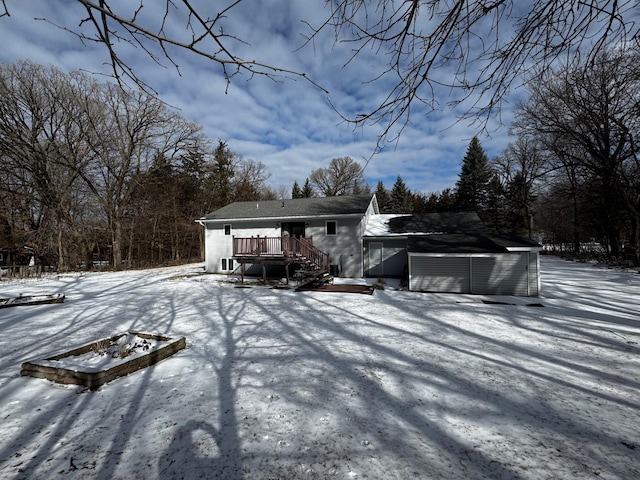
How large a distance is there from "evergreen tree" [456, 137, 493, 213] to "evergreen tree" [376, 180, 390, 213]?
31.3 ft

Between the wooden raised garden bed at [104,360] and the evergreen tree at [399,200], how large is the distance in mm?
34109

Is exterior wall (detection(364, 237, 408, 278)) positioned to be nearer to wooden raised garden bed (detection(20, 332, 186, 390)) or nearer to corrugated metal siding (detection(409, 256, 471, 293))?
corrugated metal siding (detection(409, 256, 471, 293))

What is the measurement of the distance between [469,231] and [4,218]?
2736cm

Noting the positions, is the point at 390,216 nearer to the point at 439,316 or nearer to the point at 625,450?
the point at 439,316

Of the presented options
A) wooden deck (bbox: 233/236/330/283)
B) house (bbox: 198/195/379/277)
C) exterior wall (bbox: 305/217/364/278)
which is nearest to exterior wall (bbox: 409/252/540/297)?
exterior wall (bbox: 305/217/364/278)

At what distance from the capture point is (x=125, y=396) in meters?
3.50

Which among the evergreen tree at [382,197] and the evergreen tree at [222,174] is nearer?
the evergreen tree at [222,174]

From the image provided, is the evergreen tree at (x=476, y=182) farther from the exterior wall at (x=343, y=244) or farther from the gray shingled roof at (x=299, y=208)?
the exterior wall at (x=343, y=244)

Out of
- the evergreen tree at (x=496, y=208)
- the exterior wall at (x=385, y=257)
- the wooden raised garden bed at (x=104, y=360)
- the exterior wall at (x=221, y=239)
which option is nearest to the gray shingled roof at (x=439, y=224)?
the exterior wall at (x=385, y=257)

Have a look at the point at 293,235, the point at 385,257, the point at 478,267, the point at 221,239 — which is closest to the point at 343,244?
the point at 385,257

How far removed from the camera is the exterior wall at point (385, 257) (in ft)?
49.0

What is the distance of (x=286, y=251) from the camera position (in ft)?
42.2

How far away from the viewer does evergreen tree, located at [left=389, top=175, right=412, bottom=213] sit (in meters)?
36.2

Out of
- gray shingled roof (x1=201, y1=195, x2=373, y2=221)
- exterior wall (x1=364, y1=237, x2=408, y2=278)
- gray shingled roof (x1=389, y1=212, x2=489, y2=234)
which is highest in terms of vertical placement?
gray shingled roof (x1=201, y1=195, x2=373, y2=221)
